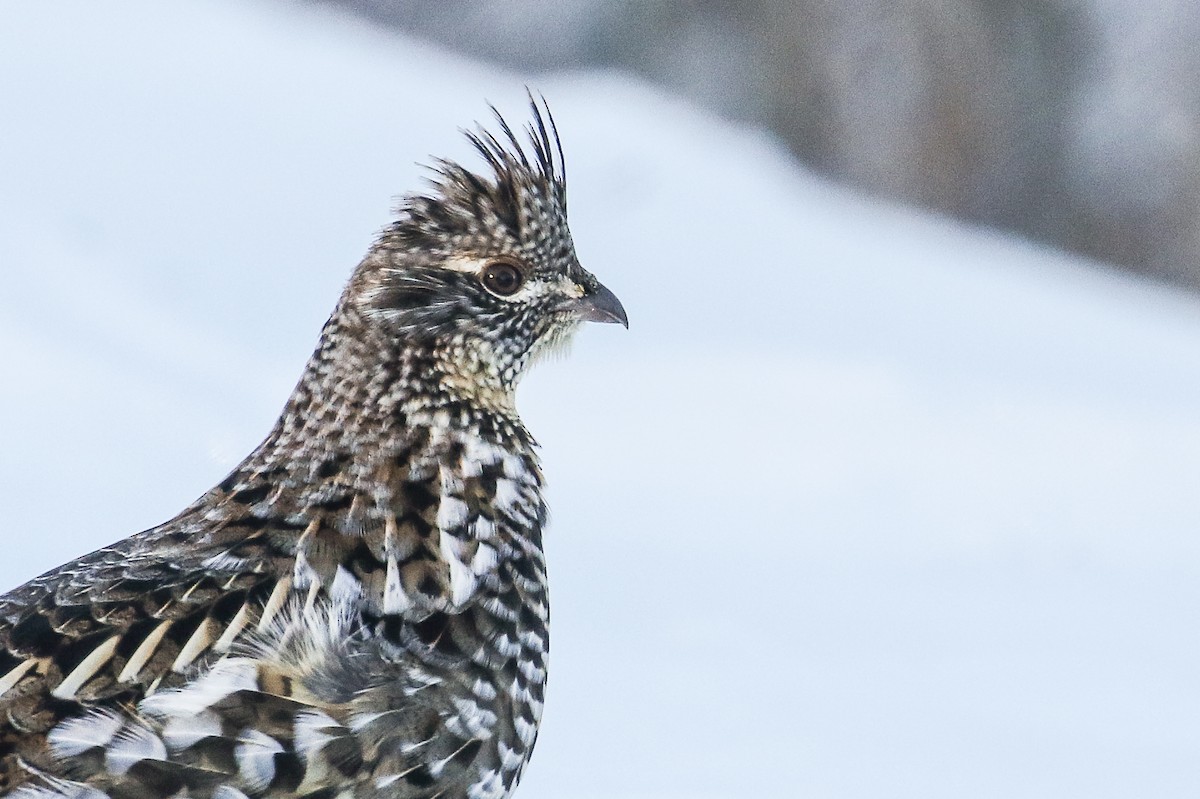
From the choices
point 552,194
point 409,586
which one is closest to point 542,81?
point 552,194

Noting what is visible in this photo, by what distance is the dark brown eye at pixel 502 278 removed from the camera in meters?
3.03

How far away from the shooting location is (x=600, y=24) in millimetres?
8570

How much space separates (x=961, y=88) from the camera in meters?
8.16

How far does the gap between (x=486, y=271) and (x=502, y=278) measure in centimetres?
4

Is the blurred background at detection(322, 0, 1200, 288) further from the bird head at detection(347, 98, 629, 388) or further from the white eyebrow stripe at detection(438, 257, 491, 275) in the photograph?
the white eyebrow stripe at detection(438, 257, 491, 275)

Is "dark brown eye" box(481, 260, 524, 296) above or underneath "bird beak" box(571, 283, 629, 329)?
underneath

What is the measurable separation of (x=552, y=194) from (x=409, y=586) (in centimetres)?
96

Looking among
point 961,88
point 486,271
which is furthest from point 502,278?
point 961,88

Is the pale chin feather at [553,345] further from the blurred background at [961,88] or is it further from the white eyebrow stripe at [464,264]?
the blurred background at [961,88]

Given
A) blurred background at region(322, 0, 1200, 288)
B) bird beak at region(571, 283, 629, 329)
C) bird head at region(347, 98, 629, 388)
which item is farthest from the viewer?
blurred background at region(322, 0, 1200, 288)

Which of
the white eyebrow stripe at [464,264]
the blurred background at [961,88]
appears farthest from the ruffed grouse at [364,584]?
the blurred background at [961,88]

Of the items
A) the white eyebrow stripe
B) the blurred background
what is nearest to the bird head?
the white eyebrow stripe

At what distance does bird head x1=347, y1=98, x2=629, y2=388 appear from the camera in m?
2.93

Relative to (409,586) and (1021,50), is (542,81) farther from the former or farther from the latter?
(409,586)
